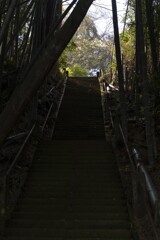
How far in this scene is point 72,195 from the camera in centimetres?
765

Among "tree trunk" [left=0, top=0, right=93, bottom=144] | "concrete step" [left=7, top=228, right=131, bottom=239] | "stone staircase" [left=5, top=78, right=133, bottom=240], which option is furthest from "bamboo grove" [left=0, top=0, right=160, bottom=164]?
"concrete step" [left=7, top=228, right=131, bottom=239]

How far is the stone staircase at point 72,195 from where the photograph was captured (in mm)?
6172

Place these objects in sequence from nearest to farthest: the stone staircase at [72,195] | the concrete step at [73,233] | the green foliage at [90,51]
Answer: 1. the concrete step at [73,233]
2. the stone staircase at [72,195]
3. the green foliage at [90,51]

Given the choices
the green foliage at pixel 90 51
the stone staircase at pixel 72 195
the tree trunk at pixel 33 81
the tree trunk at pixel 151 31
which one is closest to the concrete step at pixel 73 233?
the stone staircase at pixel 72 195

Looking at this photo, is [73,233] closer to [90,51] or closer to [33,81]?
[33,81]

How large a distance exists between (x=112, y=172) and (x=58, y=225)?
104 inches

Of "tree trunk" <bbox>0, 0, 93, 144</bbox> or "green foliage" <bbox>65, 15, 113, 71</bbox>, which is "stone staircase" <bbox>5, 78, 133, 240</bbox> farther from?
"green foliage" <bbox>65, 15, 113, 71</bbox>

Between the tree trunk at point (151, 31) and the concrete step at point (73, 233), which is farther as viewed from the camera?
the tree trunk at point (151, 31)

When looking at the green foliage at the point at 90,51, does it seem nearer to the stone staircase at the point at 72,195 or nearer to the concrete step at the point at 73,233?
the stone staircase at the point at 72,195

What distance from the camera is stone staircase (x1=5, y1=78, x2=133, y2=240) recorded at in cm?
617

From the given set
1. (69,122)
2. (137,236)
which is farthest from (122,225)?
(69,122)

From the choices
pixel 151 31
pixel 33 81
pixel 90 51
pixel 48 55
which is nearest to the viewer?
pixel 33 81

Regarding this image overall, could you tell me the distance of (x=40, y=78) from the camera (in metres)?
4.90

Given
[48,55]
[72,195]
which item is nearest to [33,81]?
[48,55]
